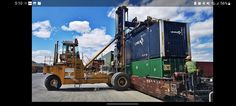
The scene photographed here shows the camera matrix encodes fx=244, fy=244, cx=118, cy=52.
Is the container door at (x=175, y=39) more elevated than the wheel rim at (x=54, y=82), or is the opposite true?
the container door at (x=175, y=39)

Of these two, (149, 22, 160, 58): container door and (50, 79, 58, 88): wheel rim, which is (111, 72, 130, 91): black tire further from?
(50, 79, 58, 88): wheel rim

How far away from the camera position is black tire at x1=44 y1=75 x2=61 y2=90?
38.4 feet

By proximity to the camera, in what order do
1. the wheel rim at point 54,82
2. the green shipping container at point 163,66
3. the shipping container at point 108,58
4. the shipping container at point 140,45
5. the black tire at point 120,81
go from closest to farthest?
the green shipping container at point 163,66
the shipping container at point 140,45
the wheel rim at point 54,82
the black tire at point 120,81
the shipping container at point 108,58

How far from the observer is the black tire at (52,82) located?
38.4ft

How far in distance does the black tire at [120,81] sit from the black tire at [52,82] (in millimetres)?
2693

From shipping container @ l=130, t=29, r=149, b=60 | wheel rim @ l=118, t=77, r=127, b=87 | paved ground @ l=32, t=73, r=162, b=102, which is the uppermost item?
shipping container @ l=130, t=29, r=149, b=60

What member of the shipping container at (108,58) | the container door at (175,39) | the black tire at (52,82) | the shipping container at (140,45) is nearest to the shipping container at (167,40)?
the container door at (175,39)

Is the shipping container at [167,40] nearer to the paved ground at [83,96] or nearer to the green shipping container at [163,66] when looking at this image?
the green shipping container at [163,66]

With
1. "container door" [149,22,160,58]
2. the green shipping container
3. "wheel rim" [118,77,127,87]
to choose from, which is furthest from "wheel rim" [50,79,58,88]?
"container door" [149,22,160,58]

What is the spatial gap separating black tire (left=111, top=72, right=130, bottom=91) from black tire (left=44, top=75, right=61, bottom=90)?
8.84 ft

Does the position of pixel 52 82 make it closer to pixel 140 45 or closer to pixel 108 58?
pixel 108 58

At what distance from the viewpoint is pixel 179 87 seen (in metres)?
8.38
